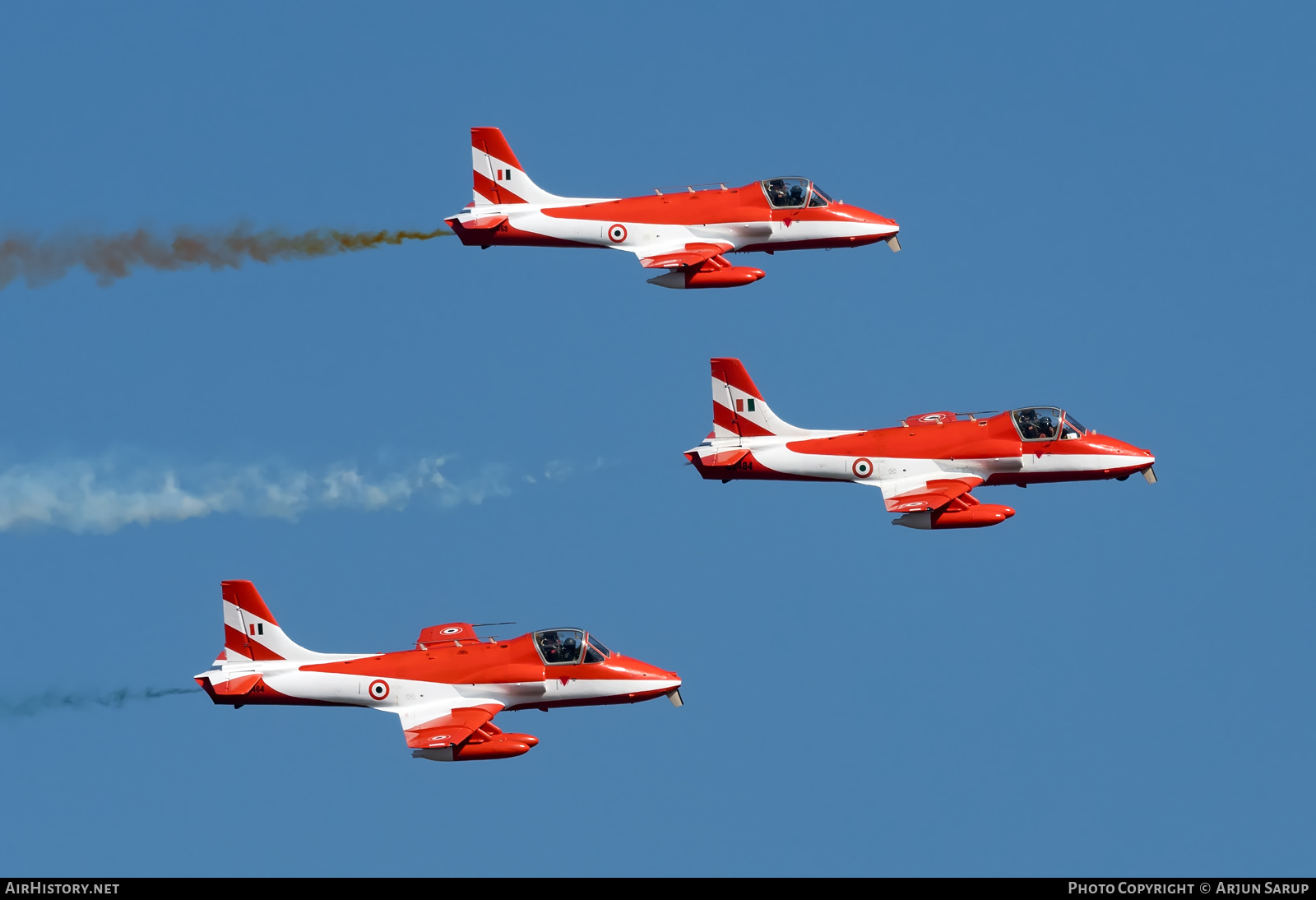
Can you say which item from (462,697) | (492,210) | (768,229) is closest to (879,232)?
(768,229)

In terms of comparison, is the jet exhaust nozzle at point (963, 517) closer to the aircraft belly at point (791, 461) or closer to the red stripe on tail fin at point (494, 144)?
the aircraft belly at point (791, 461)

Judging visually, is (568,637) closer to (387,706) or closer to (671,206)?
(387,706)

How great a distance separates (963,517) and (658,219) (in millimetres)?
17750

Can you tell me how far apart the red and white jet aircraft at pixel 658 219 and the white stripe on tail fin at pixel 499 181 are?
0.03m

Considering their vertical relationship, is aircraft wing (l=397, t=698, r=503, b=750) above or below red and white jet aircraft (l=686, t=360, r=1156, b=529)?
below

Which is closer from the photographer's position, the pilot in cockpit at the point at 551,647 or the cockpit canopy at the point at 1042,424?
the pilot in cockpit at the point at 551,647

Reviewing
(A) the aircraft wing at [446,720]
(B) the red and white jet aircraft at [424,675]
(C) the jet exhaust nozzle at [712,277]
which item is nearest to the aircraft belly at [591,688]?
(B) the red and white jet aircraft at [424,675]

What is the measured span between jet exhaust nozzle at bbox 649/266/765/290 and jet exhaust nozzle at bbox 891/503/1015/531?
38.4 ft

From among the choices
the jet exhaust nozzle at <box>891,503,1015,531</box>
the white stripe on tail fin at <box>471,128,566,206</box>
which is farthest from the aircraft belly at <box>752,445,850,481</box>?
the white stripe on tail fin at <box>471,128,566,206</box>

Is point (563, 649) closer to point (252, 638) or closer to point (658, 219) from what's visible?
Answer: point (252, 638)

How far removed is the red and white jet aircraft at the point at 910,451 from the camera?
130m

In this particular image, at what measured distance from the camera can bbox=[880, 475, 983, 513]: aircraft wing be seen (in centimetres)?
12850

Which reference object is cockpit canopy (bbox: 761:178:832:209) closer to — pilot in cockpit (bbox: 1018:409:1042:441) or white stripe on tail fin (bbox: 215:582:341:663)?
pilot in cockpit (bbox: 1018:409:1042:441)
